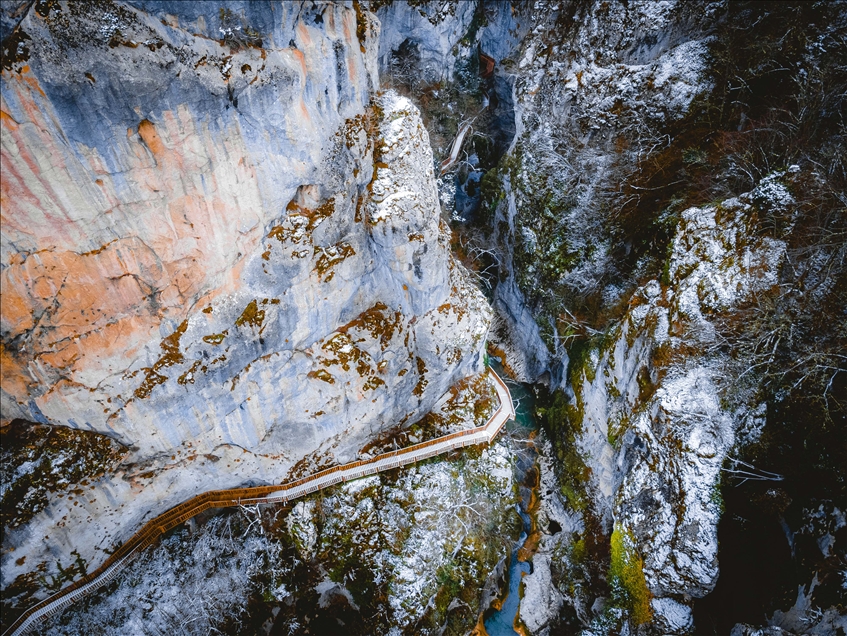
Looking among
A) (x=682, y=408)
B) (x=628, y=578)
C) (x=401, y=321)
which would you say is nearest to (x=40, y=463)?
(x=401, y=321)

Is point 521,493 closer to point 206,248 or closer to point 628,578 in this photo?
point 628,578

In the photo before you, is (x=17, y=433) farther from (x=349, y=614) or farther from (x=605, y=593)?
(x=605, y=593)

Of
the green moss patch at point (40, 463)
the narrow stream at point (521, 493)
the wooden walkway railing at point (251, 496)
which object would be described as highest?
the green moss patch at point (40, 463)

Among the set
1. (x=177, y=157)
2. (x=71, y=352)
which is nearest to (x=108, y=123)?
(x=177, y=157)

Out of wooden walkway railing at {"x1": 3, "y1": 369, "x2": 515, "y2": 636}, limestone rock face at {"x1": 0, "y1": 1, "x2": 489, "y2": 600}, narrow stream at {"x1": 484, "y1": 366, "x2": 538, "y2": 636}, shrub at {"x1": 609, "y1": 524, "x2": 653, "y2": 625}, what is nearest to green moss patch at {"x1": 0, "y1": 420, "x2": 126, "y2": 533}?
limestone rock face at {"x1": 0, "y1": 1, "x2": 489, "y2": 600}

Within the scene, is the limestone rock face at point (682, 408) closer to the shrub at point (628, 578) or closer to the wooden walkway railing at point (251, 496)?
the shrub at point (628, 578)

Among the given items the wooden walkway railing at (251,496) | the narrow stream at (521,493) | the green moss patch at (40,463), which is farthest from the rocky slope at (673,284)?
the green moss patch at (40,463)
